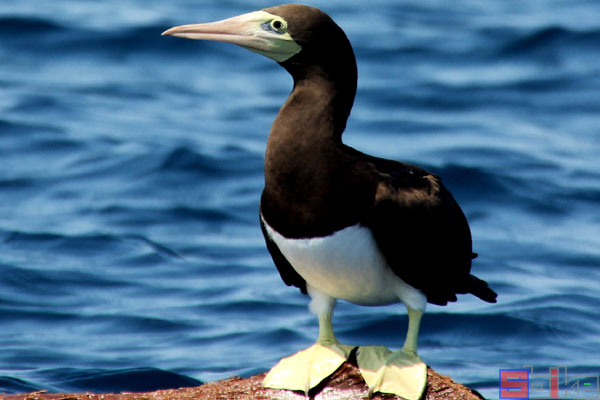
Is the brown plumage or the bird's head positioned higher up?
the bird's head

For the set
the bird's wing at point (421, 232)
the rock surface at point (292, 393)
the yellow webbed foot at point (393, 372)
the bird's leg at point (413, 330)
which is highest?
the bird's wing at point (421, 232)

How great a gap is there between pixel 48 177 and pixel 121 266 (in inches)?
112

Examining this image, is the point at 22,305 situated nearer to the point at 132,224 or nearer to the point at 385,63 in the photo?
the point at 132,224

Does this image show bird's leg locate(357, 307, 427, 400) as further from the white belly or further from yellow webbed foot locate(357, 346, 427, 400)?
the white belly

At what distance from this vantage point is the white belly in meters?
6.82

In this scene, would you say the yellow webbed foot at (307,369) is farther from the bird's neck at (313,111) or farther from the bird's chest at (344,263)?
the bird's neck at (313,111)

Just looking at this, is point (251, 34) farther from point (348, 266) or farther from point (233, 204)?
point (233, 204)

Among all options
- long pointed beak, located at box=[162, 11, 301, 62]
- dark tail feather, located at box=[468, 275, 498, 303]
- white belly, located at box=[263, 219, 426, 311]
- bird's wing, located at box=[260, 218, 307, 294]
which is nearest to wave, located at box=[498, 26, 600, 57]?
dark tail feather, located at box=[468, 275, 498, 303]

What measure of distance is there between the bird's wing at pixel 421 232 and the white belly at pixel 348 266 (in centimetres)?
7

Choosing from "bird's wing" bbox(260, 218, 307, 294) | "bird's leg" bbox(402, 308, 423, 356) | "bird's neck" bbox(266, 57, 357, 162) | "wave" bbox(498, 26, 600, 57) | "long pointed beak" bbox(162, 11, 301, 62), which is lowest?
"bird's leg" bbox(402, 308, 423, 356)

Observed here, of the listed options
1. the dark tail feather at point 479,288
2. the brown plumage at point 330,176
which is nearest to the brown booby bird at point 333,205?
the brown plumage at point 330,176

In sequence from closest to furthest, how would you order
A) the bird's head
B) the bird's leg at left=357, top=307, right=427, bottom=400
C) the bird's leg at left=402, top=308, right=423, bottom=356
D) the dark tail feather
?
the bird's head < the bird's leg at left=357, top=307, right=427, bottom=400 < the bird's leg at left=402, top=308, right=423, bottom=356 < the dark tail feather

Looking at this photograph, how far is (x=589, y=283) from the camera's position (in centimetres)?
1353

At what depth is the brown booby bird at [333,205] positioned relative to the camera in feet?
22.3
